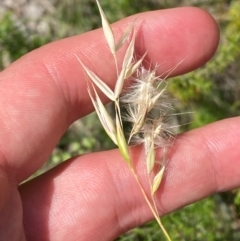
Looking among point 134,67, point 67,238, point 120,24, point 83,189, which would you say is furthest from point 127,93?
point 67,238

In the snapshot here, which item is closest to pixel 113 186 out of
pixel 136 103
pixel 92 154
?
pixel 92 154

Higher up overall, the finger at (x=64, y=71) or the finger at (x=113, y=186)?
the finger at (x=64, y=71)

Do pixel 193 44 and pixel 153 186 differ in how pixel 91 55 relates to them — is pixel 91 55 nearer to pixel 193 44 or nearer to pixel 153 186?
pixel 193 44

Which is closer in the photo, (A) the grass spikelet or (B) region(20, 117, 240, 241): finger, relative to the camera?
(A) the grass spikelet

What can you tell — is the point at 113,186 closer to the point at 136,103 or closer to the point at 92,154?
the point at 92,154

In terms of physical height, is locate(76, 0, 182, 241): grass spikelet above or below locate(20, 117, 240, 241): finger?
→ above

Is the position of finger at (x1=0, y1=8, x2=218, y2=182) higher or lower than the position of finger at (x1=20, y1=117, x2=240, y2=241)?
higher
